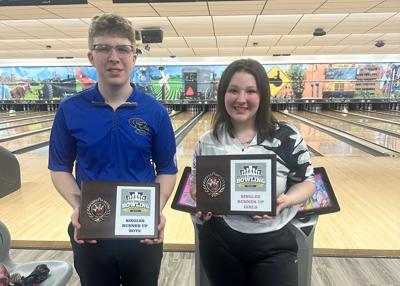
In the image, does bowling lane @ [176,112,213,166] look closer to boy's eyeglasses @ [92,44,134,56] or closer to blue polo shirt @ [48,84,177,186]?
blue polo shirt @ [48,84,177,186]

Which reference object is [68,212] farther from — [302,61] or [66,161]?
[302,61]

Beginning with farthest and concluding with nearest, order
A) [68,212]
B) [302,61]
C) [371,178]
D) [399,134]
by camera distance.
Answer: [302,61] < [399,134] < [371,178] < [68,212]

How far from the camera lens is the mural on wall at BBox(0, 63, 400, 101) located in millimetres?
14305

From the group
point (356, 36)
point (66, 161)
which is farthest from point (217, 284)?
point (356, 36)

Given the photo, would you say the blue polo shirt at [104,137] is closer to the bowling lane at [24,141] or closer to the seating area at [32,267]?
the seating area at [32,267]

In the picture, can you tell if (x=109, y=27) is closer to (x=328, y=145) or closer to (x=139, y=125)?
(x=139, y=125)

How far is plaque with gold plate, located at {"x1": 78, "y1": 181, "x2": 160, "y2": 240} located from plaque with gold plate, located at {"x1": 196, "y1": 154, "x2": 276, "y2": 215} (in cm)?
17

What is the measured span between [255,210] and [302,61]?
13.9 metres

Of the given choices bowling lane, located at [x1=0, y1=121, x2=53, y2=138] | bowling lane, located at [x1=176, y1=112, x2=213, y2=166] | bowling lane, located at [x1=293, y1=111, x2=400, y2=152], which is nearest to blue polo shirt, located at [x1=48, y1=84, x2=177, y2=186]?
bowling lane, located at [x1=176, y1=112, x2=213, y2=166]

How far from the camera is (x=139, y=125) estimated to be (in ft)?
4.41

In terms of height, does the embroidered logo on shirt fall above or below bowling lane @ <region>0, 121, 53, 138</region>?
above

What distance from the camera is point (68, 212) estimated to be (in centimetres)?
340

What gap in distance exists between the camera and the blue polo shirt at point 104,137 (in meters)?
1.31

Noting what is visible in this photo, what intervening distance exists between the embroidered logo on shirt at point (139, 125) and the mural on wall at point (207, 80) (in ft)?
43.4
